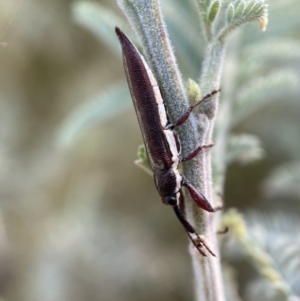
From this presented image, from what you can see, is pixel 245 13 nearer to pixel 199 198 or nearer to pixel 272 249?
pixel 199 198

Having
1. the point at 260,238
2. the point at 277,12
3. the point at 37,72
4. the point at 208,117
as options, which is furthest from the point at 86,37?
the point at 208,117

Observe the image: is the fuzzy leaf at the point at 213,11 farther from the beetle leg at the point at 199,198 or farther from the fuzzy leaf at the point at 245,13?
the beetle leg at the point at 199,198

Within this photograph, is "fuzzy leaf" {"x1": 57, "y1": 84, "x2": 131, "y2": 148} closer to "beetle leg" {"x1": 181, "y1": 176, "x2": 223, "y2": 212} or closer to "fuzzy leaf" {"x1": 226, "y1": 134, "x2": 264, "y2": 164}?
"fuzzy leaf" {"x1": 226, "y1": 134, "x2": 264, "y2": 164}

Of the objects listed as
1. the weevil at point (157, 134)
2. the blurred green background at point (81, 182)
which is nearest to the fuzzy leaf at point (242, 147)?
the weevil at point (157, 134)

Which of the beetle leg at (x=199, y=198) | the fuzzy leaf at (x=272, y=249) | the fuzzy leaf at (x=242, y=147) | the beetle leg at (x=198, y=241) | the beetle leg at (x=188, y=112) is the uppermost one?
the beetle leg at (x=188, y=112)

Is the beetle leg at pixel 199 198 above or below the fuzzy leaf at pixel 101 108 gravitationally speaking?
below

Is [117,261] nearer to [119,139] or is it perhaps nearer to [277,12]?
[119,139]
